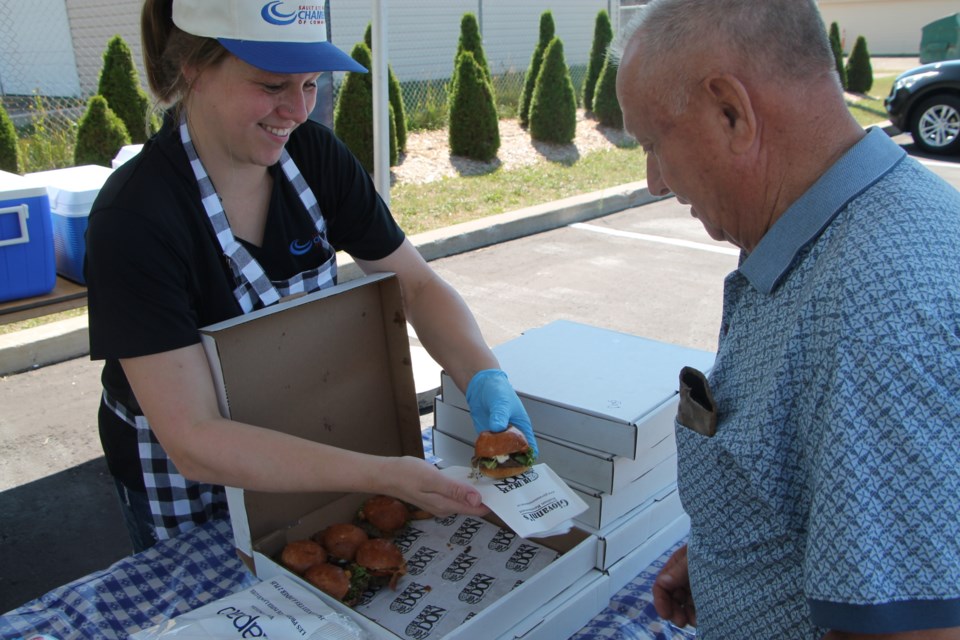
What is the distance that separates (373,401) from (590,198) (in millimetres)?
6868

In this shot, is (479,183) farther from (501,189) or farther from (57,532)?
(57,532)

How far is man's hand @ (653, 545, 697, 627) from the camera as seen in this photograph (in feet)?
4.79

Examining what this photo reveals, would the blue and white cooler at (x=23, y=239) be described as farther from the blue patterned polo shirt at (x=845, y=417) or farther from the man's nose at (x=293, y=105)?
the blue patterned polo shirt at (x=845, y=417)

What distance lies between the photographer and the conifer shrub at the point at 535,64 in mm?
11445

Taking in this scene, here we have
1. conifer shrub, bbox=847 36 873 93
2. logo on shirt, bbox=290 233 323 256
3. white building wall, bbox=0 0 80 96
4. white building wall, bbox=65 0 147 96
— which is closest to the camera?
logo on shirt, bbox=290 233 323 256

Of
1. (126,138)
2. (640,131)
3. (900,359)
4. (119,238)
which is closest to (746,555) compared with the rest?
(900,359)

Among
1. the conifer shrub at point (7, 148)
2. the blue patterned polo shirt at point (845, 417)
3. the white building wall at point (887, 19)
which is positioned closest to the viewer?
the blue patterned polo shirt at point (845, 417)

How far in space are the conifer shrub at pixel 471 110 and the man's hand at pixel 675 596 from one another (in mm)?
8587

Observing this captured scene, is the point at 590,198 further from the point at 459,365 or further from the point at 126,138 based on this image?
the point at 459,365

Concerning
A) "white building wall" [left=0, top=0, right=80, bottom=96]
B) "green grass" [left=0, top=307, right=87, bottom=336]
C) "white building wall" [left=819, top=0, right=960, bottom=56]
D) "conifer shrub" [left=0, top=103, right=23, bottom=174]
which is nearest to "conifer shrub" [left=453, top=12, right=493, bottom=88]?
"conifer shrub" [left=0, top=103, right=23, bottom=174]

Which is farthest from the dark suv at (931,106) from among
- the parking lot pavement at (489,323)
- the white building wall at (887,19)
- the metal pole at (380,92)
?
the white building wall at (887,19)

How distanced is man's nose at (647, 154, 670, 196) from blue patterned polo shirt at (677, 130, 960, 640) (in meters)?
0.19

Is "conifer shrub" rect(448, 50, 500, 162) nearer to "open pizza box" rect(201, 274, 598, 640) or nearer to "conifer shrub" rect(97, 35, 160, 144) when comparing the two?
"conifer shrub" rect(97, 35, 160, 144)

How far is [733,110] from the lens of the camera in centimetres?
97
